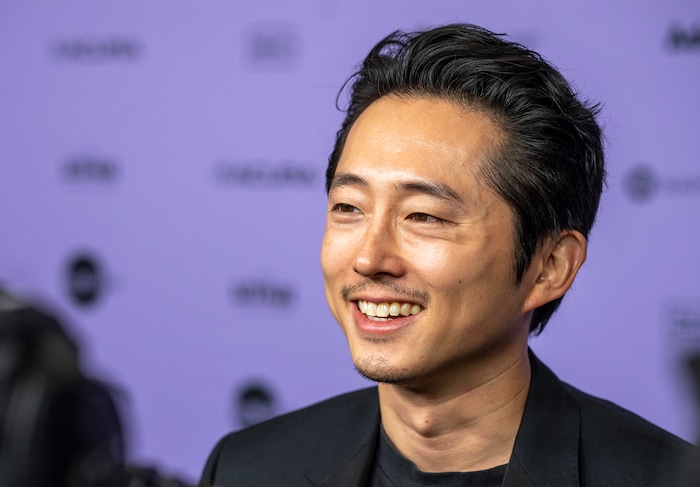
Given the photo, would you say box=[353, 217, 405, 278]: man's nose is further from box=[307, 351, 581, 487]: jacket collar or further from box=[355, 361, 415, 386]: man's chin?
box=[307, 351, 581, 487]: jacket collar

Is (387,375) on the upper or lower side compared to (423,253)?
lower

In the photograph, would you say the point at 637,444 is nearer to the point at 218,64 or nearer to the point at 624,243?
the point at 624,243

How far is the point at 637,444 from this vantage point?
1581 millimetres

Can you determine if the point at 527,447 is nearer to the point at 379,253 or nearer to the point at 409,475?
the point at 409,475

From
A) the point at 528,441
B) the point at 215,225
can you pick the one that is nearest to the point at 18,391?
the point at 528,441

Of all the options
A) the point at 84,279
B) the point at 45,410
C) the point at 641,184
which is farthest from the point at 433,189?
the point at 84,279

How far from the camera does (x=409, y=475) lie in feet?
5.14

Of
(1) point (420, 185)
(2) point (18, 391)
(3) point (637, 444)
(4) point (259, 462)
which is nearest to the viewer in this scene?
(2) point (18, 391)

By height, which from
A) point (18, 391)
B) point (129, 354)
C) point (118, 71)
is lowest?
point (129, 354)

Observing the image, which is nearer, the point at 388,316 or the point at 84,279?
the point at 388,316

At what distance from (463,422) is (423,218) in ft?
1.11

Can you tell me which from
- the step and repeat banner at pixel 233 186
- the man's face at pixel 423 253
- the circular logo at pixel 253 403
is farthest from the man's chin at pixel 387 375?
the circular logo at pixel 253 403

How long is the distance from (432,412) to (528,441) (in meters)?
0.16

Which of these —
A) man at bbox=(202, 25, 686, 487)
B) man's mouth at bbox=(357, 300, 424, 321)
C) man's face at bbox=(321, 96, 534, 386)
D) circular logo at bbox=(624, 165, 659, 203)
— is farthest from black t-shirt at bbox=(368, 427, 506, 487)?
circular logo at bbox=(624, 165, 659, 203)
